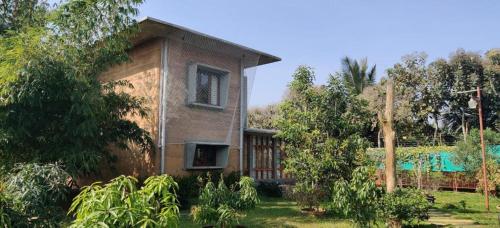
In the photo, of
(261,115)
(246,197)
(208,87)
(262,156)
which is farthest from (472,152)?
(261,115)

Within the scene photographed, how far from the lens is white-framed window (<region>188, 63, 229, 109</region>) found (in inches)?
446

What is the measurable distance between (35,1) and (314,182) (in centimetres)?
899

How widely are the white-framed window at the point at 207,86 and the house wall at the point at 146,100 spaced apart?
942 mm

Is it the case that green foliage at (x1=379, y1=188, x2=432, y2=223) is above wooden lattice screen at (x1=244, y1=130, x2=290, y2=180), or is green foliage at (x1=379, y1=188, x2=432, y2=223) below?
below

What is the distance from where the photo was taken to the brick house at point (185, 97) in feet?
35.4

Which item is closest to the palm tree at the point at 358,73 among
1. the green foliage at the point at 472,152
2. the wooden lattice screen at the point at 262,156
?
the green foliage at the point at 472,152

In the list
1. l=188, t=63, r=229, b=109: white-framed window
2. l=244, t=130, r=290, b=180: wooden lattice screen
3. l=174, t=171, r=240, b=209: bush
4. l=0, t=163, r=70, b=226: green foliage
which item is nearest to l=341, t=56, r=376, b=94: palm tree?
l=244, t=130, r=290, b=180: wooden lattice screen

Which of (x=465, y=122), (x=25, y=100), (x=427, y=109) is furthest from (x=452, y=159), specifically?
(x=25, y=100)

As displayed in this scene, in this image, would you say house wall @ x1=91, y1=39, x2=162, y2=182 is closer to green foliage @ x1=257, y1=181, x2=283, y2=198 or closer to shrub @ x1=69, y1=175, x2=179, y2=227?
green foliage @ x1=257, y1=181, x2=283, y2=198

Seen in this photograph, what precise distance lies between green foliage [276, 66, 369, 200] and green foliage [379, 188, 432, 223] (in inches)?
79.1

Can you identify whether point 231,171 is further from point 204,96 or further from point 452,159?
point 452,159

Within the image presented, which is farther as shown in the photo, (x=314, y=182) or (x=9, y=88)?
(x=314, y=182)

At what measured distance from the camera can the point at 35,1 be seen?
11234 mm

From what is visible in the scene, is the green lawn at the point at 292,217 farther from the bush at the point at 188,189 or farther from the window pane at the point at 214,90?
the window pane at the point at 214,90
